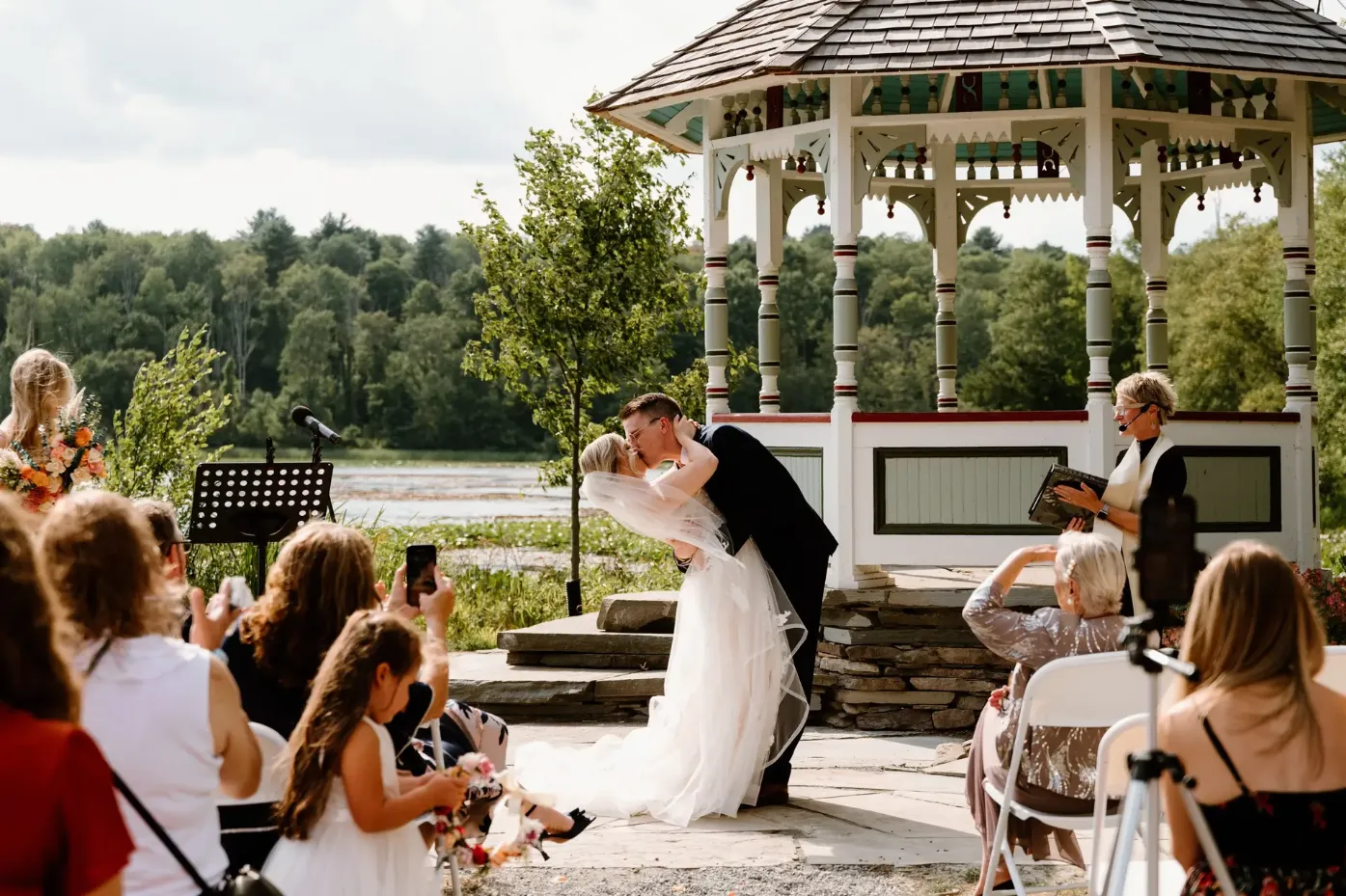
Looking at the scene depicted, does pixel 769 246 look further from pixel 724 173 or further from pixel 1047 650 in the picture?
pixel 1047 650

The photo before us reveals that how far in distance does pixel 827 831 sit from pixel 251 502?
131 inches

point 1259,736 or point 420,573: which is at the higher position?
point 420,573

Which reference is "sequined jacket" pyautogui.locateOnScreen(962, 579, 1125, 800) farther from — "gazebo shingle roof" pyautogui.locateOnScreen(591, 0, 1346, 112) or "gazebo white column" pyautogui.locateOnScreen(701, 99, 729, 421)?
"gazebo white column" pyautogui.locateOnScreen(701, 99, 729, 421)

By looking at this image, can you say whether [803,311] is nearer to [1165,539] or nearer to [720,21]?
[720,21]

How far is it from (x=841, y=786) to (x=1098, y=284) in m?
3.55

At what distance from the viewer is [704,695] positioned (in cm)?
660

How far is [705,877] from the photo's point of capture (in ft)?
18.1

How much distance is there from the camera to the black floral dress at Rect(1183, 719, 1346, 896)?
320 cm

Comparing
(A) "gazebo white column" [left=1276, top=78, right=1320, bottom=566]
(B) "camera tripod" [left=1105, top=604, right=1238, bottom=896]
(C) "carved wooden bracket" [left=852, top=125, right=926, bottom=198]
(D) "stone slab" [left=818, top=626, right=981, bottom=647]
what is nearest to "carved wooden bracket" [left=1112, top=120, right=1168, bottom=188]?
(A) "gazebo white column" [left=1276, top=78, right=1320, bottom=566]

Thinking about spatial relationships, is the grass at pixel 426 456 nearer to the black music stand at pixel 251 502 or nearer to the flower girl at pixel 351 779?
the black music stand at pixel 251 502

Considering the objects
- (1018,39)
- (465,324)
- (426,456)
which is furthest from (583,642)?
(465,324)

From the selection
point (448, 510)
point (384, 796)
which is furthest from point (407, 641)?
point (448, 510)

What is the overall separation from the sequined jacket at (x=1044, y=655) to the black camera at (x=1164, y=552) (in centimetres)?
195

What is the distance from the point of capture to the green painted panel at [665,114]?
10.9m
